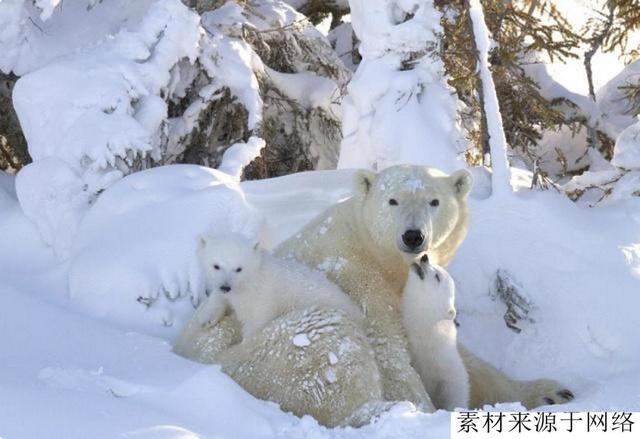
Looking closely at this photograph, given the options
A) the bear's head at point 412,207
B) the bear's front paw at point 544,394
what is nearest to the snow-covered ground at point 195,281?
the bear's front paw at point 544,394

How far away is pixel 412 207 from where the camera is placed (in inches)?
206

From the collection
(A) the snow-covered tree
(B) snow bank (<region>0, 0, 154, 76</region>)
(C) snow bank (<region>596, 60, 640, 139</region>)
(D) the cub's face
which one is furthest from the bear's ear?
(C) snow bank (<region>596, 60, 640, 139</region>)

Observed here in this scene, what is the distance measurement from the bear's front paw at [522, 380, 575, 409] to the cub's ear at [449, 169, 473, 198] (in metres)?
1.15

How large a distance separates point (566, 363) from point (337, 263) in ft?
5.75

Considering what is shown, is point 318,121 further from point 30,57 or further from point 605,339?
point 605,339

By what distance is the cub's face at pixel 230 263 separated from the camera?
4996 mm

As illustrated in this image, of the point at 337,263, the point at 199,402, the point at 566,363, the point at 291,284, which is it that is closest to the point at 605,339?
the point at 566,363

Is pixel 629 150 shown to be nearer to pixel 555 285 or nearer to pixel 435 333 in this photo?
pixel 555 285

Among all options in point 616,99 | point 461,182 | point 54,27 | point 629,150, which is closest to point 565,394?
point 461,182

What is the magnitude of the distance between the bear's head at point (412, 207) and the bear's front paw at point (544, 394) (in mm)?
912

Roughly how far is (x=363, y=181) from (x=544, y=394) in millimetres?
1547

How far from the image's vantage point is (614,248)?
681 cm

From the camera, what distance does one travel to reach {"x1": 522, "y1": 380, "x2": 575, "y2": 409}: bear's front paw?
5555mm

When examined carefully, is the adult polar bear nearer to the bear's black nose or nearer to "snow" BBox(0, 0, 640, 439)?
the bear's black nose
